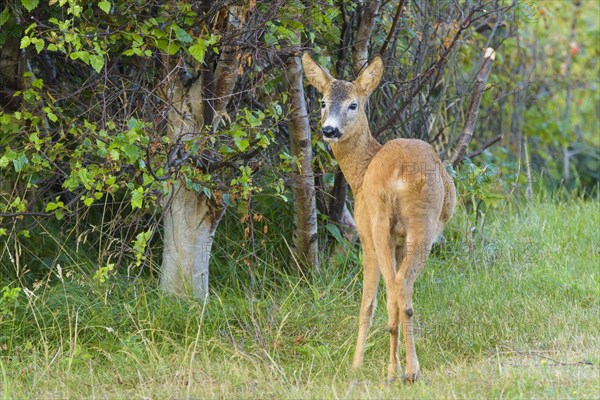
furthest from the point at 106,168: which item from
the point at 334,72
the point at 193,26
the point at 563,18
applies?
the point at 563,18

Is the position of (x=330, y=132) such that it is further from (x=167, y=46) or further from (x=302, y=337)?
(x=302, y=337)

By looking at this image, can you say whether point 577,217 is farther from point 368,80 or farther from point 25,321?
point 25,321

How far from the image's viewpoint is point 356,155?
5.45m

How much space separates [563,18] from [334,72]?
7.48 metres

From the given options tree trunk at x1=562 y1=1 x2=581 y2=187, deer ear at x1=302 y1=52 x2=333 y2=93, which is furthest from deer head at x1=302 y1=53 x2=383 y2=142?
tree trunk at x1=562 y1=1 x2=581 y2=187

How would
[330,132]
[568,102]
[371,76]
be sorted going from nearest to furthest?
[330,132]
[371,76]
[568,102]

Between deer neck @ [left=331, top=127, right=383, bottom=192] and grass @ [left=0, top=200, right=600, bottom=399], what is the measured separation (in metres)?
0.90

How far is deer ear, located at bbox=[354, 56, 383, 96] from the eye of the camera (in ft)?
18.0

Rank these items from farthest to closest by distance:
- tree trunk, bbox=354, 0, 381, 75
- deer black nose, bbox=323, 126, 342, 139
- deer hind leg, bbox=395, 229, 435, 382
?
tree trunk, bbox=354, 0, 381, 75 → deer black nose, bbox=323, 126, 342, 139 → deer hind leg, bbox=395, 229, 435, 382

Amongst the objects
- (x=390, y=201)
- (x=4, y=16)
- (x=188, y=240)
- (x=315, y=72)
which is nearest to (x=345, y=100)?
(x=315, y=72)

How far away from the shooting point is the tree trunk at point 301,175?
6.21m

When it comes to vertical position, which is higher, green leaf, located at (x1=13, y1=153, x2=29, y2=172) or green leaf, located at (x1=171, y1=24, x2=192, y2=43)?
green leaf, located at (x1=171, y1=24, x2=192, y2=43)

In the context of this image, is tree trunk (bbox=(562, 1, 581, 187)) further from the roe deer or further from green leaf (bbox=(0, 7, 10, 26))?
green leaf (bbox=(0, 7, 10, 26))

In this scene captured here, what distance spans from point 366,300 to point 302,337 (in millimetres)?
517
